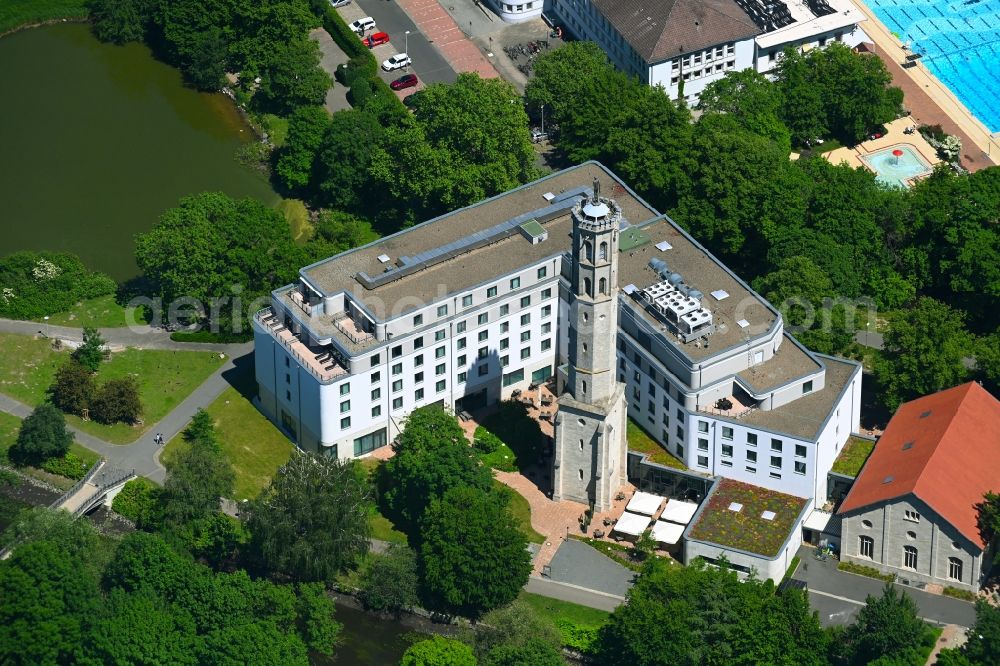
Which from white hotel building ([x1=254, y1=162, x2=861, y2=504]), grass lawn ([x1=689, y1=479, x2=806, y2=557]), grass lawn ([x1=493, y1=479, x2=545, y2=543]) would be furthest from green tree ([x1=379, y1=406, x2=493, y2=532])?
grass lawn ([x1=689, y1=479, x2=806, y2=557])

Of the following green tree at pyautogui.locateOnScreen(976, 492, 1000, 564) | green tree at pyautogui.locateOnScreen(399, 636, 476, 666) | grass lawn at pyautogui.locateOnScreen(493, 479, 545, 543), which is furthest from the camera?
grass lawn at pyautogui.locateOnScreen(493, 479, 545, 543)

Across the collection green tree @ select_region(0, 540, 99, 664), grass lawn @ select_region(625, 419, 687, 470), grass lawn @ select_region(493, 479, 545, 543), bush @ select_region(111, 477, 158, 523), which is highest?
grass lawn @ select_region(625, 419, 687, 470)

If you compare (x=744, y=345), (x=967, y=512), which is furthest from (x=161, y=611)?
(x=967, y=512)

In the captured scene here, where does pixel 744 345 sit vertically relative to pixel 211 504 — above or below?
above

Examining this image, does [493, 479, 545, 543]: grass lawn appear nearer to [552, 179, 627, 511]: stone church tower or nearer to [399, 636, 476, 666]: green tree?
[552, 179, 627, 511]: stone church tower

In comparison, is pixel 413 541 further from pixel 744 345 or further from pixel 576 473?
pixel 744 345

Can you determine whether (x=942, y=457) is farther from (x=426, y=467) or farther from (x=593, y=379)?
(x=426, y=467)

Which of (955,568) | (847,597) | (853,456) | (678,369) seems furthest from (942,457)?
(678,369)

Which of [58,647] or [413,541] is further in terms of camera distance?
[413,541]
